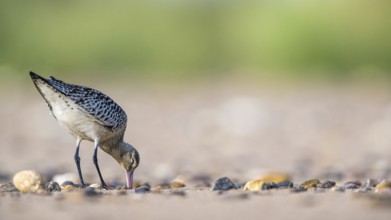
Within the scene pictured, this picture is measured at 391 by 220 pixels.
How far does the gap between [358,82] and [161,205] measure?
1843 cm

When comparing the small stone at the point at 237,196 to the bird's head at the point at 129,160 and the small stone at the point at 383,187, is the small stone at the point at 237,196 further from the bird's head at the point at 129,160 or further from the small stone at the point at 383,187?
the bird's head at the point at 129,160

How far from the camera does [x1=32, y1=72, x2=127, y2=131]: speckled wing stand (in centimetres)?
809

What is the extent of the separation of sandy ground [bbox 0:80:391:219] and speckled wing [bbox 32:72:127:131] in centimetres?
96

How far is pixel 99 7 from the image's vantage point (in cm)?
3189

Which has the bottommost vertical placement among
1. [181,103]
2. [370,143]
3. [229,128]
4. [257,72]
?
[370,143]

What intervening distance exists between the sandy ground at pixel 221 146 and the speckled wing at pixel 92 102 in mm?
961

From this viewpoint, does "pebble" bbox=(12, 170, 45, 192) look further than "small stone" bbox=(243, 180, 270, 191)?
Yes

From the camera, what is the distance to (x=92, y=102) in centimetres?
822

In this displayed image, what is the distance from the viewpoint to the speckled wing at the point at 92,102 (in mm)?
8086

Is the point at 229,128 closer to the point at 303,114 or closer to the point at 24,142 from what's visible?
the point at 303,114

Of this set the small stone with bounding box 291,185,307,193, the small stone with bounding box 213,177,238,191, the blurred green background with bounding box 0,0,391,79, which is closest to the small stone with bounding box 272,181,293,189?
the small stone with bounding box 291,185,307,193

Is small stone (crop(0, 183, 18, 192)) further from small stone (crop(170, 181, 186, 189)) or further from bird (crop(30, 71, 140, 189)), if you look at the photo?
small stone (crop(170, 181, 186, 189))

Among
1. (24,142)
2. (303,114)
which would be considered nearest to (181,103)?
(303,114)

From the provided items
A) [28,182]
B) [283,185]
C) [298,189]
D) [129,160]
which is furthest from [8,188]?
[298,189]
